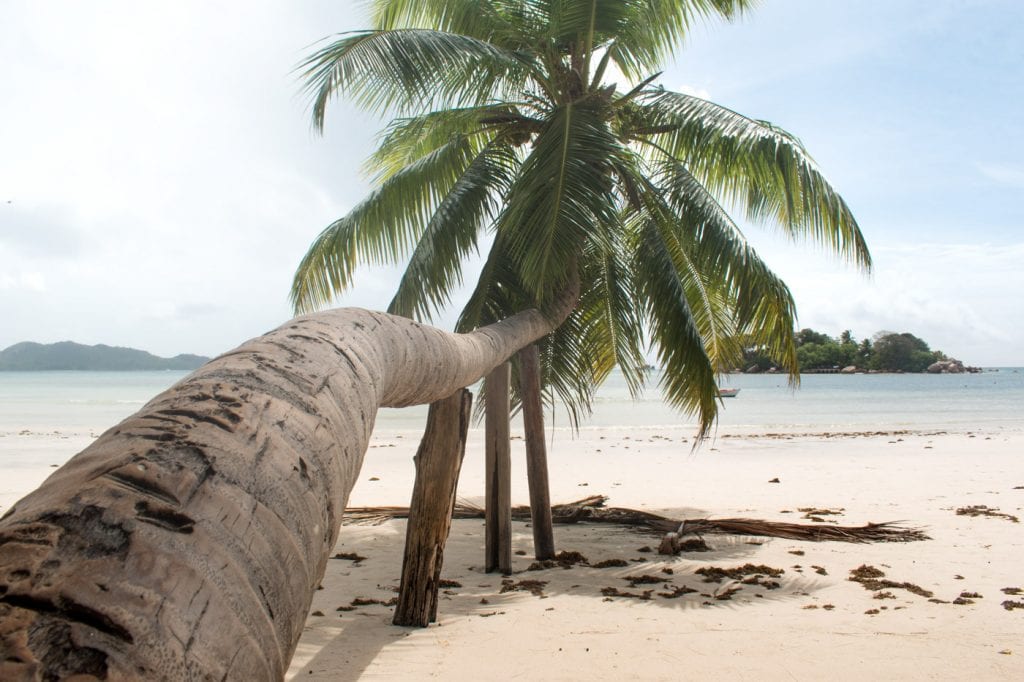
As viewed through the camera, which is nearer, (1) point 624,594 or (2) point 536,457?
(1) point 624,594

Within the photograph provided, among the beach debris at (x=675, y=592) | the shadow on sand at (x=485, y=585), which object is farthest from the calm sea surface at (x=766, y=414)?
the beach debris at (x=675, y=592)

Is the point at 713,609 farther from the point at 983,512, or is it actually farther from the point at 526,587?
the point at 983,512

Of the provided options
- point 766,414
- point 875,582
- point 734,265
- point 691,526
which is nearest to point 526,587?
point 691,526

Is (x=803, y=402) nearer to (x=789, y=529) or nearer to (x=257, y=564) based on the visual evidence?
(x=789, y=529)

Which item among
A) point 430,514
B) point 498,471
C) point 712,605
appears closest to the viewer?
point 430,514

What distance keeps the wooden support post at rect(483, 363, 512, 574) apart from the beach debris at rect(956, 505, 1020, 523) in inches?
232

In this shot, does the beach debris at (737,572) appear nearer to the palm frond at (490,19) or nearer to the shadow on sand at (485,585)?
the shadow on sand at (485,585)

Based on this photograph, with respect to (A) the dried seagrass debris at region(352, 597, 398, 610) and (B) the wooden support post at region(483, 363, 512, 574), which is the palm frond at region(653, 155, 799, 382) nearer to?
(B) the wooden support post at region(483, 363, 512, 574)

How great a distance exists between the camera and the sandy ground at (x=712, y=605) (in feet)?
14.3

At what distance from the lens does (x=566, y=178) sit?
6.22m

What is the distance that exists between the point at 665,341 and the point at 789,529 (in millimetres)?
2543

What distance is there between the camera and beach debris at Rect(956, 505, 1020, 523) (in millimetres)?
8758

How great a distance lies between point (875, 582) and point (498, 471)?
317 cm

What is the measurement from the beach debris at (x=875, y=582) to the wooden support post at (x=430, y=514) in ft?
11.3
